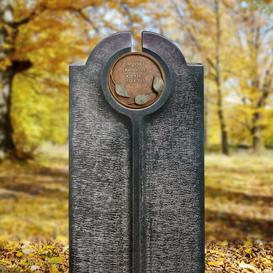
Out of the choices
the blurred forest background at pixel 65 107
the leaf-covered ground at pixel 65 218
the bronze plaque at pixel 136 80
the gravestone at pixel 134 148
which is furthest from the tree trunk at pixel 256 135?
the bronze plaque at pixel 136 80

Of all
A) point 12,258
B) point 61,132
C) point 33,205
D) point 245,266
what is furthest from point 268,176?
point 61,132

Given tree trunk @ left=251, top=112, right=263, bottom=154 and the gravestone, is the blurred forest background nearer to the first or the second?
tree trunk @ left=251, top=112, right=263, bottom=154

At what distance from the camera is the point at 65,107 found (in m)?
17.0

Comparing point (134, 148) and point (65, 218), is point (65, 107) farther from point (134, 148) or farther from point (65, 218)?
point (134, 148)

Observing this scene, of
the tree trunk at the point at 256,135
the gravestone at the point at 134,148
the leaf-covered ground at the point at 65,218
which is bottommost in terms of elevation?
the leaf-covered ground at the point at 65,218

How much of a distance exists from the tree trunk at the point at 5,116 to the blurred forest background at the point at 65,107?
0.10ft

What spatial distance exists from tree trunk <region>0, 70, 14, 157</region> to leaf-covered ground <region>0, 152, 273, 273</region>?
0.57 meters

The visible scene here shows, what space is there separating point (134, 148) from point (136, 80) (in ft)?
1.60

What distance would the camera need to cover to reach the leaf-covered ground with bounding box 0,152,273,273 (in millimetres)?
4246

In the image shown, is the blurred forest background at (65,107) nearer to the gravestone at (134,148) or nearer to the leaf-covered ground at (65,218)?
the leaf-covered ground at (65,218)

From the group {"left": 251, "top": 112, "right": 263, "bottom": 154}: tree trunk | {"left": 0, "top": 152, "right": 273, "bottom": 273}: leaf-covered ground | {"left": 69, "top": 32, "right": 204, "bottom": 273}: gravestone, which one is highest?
{"left": 251, "top": 112, "right": 263, "bottom": 154}: tree trunk

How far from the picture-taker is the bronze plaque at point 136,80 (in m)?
3.08

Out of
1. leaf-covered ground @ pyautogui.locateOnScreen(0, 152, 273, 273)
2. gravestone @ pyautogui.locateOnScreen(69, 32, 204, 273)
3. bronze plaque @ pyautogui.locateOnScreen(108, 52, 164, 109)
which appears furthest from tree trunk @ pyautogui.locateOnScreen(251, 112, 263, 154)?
bronze plaque @ pyautogui.locateOnScreen(108, 52, 164, 109)

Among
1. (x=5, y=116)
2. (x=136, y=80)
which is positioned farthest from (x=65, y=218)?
(x=5, y=116)
